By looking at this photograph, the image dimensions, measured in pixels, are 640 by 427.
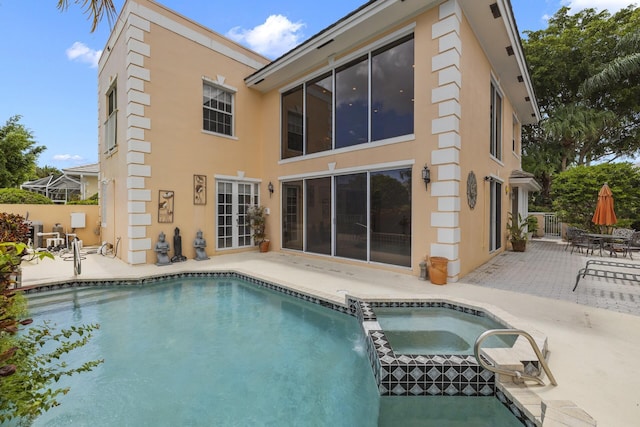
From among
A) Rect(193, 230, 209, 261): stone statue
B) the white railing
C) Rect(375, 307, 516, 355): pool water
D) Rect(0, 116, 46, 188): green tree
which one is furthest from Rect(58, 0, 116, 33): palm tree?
Rect(0, 116, 46, 188): green tree

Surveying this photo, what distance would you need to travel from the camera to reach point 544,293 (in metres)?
5.80

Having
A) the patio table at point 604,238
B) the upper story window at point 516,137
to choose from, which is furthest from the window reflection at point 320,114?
the upper story window at point 516,137

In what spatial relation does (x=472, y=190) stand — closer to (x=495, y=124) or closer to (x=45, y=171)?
(x=495, y=124)

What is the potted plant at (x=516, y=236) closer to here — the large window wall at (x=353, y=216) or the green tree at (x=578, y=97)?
the large window wall at (x=353, y=216)

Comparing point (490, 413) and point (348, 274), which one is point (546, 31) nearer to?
point (348, 274)

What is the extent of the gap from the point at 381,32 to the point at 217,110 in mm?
6054

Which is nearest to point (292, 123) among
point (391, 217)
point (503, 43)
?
point (391, 217)

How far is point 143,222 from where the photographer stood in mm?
8484

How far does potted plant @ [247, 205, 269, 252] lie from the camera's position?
432 inches

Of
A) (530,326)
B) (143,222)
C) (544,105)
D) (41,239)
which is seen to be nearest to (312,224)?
(143,222)

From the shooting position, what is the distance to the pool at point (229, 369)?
115 inches

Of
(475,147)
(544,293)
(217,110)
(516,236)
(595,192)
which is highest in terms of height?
(217,110)

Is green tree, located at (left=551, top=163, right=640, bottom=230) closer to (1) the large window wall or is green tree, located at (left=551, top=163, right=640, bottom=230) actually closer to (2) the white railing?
(2) the white railing

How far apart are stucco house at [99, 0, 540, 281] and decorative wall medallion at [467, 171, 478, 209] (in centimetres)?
8
